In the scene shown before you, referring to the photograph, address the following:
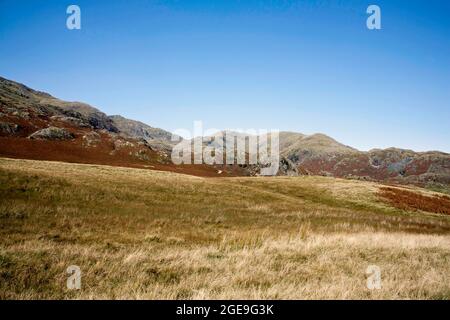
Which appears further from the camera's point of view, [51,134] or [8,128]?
[51,134]

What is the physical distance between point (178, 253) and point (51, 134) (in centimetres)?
7273

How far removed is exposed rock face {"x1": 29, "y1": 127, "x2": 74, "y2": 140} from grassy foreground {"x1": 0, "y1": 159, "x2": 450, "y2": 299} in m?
48.4

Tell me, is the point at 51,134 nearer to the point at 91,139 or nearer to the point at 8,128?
the point at 8,128

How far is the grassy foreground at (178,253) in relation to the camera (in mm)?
6446

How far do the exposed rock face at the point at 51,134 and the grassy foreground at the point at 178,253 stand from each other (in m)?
48.4

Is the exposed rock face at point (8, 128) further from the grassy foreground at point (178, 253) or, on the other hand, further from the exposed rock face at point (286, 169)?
the exposed rock face at point (286, 169)

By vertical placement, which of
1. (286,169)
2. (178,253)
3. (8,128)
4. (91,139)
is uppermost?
(8,128)

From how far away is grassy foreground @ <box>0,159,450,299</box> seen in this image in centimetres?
645

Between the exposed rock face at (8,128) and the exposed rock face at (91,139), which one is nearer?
the exposed rock face at (8,128)

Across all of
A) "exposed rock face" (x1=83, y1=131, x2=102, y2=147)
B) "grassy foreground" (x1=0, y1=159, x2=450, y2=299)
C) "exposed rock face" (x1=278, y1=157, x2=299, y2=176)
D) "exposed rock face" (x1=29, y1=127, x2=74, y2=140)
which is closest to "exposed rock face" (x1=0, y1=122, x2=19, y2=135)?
"exposed rock face" (x1=29, y1=127, x2=74, y2=140)

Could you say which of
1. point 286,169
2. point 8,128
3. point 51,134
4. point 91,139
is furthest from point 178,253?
point 286,169

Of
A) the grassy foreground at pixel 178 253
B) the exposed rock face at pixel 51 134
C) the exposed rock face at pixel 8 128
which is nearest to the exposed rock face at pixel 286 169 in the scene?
the exposed rock face at pixel 51 134

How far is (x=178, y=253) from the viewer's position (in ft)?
31.5

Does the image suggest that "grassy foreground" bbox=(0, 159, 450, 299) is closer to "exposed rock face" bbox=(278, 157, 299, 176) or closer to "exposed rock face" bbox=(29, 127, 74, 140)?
"exposed rock face" bbox=(29, 127, 74, 140)
